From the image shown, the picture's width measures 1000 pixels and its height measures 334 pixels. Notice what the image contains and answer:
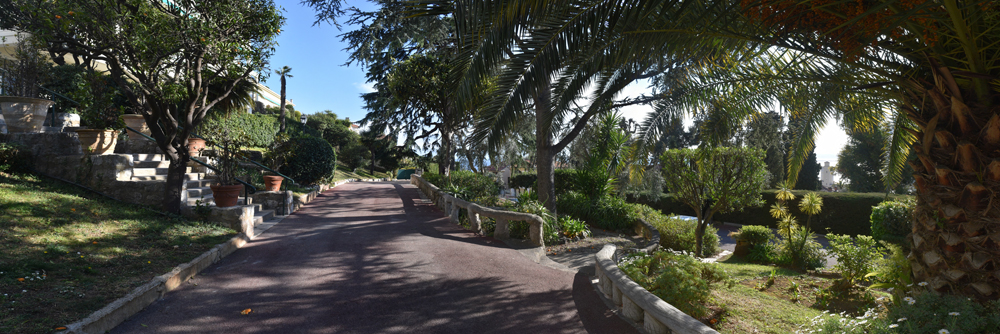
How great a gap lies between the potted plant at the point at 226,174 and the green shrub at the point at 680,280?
6.71 m

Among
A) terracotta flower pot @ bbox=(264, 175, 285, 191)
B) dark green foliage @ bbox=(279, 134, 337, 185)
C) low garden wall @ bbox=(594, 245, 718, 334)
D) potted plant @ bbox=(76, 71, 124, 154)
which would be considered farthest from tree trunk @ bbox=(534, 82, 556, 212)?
potted plant @ bbox=(76, 71, 124, 154)

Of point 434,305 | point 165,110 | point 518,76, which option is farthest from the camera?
point 165,110

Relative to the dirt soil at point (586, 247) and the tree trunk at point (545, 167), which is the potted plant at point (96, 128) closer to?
the tree trunk at point (545, 167)

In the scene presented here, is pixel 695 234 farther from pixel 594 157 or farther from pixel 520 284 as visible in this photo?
pixel 520 284

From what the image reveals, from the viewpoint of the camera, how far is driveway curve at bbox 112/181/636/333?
12.8ft

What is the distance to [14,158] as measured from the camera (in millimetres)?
7539

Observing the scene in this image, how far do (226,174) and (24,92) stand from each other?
8048 millimetres

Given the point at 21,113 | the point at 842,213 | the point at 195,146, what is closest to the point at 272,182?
the point at 195,146

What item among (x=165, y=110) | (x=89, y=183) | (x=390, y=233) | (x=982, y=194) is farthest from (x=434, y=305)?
(x=89, y=183)

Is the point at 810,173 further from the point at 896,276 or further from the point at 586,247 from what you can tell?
the point at 896,276

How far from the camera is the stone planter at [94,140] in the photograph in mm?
8125

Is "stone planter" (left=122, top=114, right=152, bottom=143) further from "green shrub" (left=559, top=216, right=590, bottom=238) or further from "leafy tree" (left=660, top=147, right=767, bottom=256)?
"leafy tree" (left=660, top=147, right=767, bottom=256)

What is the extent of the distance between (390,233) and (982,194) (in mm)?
7431

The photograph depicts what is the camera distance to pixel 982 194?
2857 millimetres
